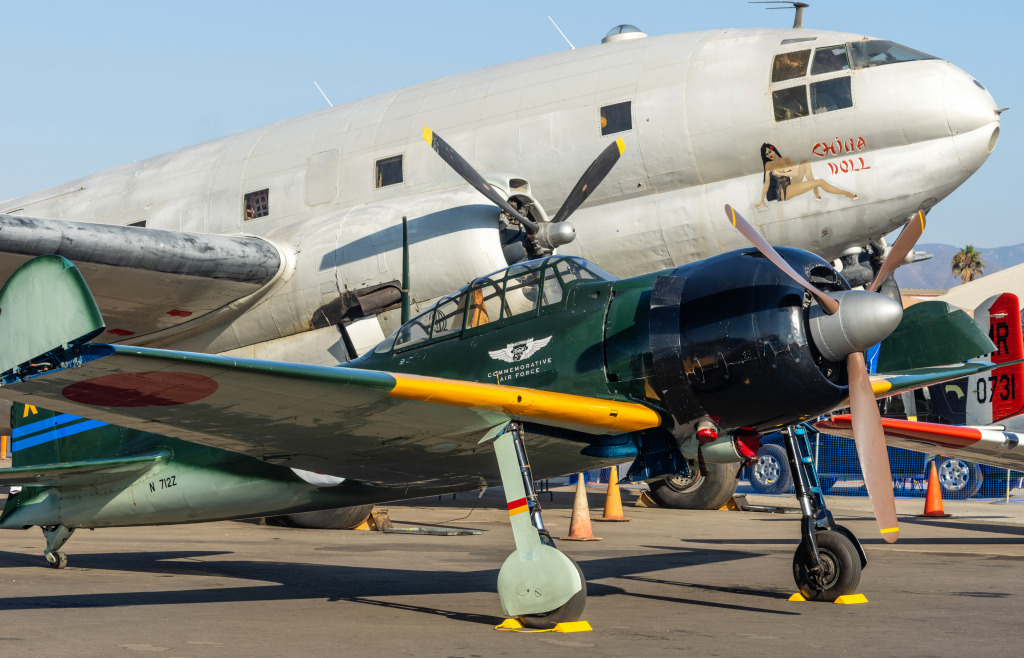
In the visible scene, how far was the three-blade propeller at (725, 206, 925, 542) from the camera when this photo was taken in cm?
702

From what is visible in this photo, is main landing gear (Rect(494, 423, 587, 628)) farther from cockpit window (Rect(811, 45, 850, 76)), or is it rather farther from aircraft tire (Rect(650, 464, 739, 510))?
aircraft tire (Rect(650, 464, 739, 510))

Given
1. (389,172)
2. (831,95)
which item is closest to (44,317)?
(389,172)

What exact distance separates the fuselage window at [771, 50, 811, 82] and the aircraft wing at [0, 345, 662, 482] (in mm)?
9836

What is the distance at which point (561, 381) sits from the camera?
7840 mm

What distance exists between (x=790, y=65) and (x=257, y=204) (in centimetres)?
971

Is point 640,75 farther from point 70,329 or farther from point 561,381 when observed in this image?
point 70,329

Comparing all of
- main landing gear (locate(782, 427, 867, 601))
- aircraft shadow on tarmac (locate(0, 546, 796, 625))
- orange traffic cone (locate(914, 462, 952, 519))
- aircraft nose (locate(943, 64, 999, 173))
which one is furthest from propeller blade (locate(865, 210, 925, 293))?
orange traffic cone (locate(914, 462, 952, 519))

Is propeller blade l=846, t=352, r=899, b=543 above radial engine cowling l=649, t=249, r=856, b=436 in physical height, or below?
below

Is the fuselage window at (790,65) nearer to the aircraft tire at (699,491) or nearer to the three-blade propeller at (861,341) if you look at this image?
the aircraft tire at (699,491)

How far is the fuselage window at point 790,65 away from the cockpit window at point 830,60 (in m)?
0.14

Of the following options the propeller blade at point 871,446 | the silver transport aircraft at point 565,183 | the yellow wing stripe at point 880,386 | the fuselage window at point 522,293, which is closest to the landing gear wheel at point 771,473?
the silver transport aircraft at point 565,183

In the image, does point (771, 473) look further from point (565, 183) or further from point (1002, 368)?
point (565, 183)

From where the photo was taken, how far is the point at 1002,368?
14992mm

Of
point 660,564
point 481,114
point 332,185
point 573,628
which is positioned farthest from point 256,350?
point 573,628
